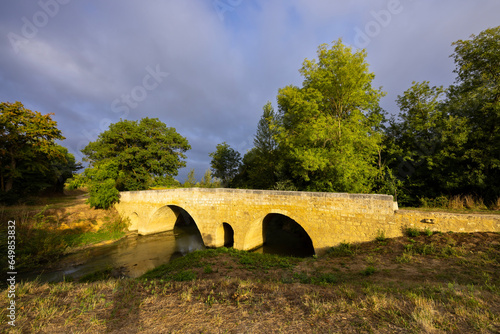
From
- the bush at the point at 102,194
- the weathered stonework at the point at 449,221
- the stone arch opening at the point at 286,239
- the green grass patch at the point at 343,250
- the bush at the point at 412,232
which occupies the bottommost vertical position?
the stone arch opening at the point at 286,239

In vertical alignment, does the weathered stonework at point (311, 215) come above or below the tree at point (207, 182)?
below

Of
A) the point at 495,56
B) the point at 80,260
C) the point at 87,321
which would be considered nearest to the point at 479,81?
the point at 495,56

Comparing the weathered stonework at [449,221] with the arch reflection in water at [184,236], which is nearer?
the weathered stonework at [449,221]

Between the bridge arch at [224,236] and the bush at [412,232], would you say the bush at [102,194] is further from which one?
the bush at [412,232]

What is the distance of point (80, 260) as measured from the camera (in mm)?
12039

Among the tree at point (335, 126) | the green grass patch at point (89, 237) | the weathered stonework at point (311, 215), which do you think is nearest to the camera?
the weathered stonework at point (311, 215)

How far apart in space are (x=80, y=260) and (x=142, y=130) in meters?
15.9

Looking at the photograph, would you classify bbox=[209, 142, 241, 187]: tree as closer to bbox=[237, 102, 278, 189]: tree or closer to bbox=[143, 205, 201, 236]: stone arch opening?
bbox=[237, 102, 278, 189]: tree

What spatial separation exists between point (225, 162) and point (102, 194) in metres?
19.4

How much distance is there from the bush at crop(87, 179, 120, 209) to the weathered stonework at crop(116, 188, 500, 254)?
5.27 meters

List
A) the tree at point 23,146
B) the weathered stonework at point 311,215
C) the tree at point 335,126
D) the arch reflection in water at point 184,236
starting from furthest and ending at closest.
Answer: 1. the tree at point 23,146
2. the arch reflection in water at point 184,236
3. the tree at point 335,126
4. the weathered stonework at point 311,215

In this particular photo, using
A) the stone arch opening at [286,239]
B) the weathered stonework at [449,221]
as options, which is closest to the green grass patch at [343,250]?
the weathered stonework at [449,221]

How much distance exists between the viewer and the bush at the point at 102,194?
17938mm

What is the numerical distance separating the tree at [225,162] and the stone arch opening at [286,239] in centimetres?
1665
